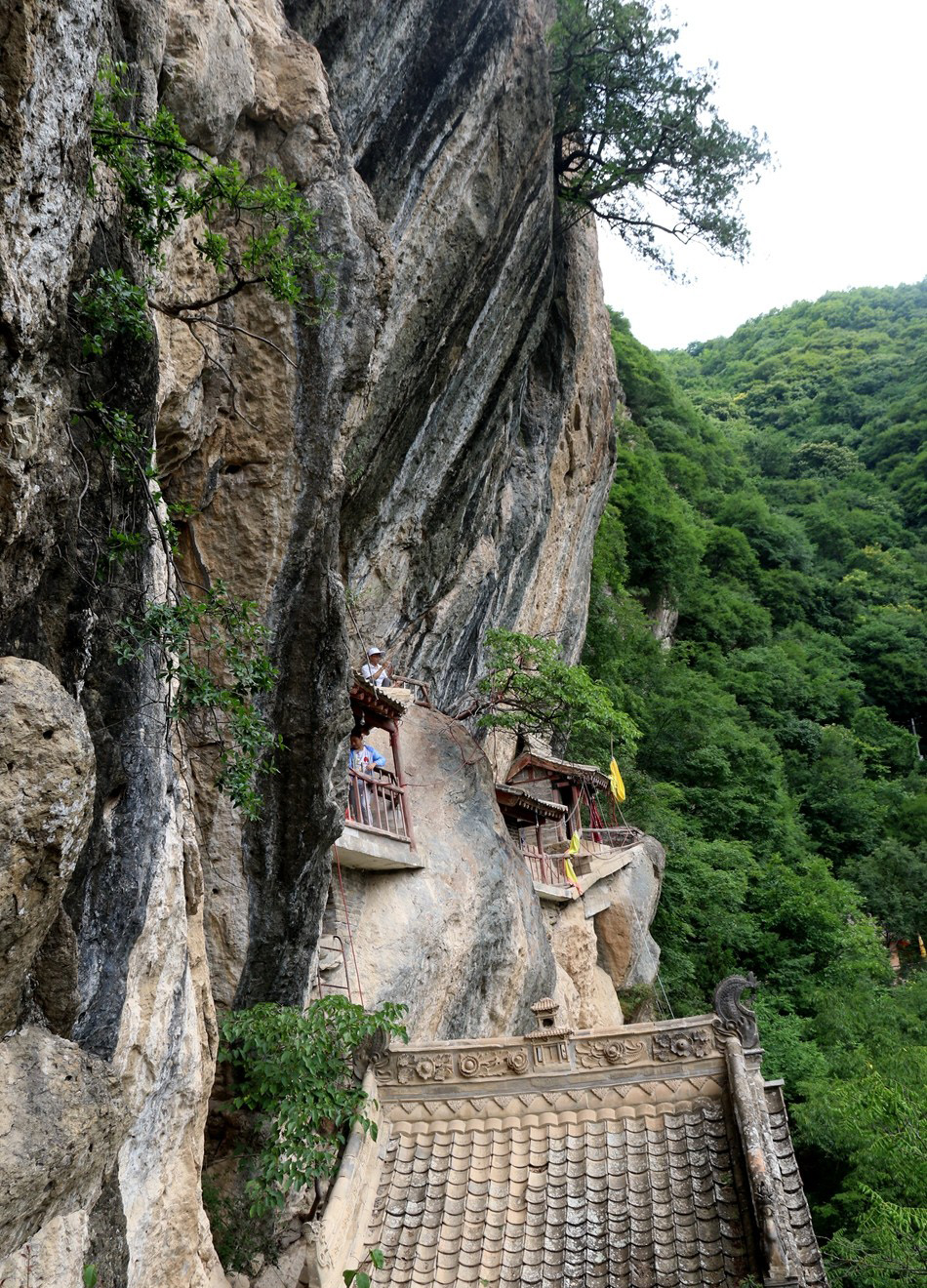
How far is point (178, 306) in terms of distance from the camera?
586cm

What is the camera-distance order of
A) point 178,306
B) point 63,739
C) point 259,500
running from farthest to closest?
point 259,500 → point 178,306 → point 63,739

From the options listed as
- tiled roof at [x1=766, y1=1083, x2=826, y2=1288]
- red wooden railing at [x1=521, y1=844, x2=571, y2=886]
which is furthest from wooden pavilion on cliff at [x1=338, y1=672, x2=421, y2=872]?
red wooden railing at [x1=521, y1=844, x2=571, y2=886]

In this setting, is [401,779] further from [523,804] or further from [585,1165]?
[523,804]

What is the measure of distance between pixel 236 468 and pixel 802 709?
32161 millimetres

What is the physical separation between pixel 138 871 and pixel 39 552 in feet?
5.75

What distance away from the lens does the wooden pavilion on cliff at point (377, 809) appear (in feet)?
30.1

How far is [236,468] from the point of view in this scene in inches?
287

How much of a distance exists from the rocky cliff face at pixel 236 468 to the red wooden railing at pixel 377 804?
174 cm

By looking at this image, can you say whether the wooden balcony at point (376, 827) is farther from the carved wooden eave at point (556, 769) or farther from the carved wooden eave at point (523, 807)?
the carved wooden eave at point (556, 769)

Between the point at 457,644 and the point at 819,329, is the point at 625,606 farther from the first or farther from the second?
the point at 819,329

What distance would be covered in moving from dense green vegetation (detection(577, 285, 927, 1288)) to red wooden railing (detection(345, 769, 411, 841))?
232 inches

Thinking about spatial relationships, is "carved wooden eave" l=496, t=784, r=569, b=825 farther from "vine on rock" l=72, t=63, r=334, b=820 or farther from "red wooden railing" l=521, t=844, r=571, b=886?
"vine on rock" l=72, t=63, r=334, b=820

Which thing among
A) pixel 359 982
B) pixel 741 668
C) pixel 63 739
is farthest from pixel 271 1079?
pixel 741 668

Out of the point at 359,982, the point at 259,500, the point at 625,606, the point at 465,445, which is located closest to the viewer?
the point at 259,500
